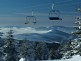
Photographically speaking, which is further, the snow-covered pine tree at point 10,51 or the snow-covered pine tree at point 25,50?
the snow-covered pine tree at point 25,50

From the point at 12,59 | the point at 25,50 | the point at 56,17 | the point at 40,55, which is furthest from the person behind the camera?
the point at 40,55

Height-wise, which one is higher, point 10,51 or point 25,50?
point 10,51

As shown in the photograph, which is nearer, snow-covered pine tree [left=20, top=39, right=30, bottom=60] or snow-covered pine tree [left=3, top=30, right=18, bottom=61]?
snow-covered pine tree [left=3, top=30, right=18, bottom=61]

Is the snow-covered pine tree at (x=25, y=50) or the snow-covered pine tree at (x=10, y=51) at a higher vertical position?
the snow-covered pine tree at (x=10, y=51)

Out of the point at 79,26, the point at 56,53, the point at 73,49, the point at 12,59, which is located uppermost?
the point at 79,26

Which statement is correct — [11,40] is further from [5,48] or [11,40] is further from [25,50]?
[25,50]

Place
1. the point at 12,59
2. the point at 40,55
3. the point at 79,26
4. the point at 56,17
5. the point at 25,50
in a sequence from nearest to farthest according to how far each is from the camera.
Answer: the point at 56,17
the point at 79,26
the point at 12,59
the point at 25,50
the point at 40,55

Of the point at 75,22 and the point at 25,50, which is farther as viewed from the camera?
the point at 25,50

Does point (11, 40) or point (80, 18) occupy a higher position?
point (80, 18)

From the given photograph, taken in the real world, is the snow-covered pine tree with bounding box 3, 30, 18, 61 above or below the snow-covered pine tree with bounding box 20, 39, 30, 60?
above

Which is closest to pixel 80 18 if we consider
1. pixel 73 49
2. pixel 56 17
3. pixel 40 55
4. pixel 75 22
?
pixel 75 22

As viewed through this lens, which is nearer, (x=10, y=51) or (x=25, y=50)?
(x=10, y=51)
